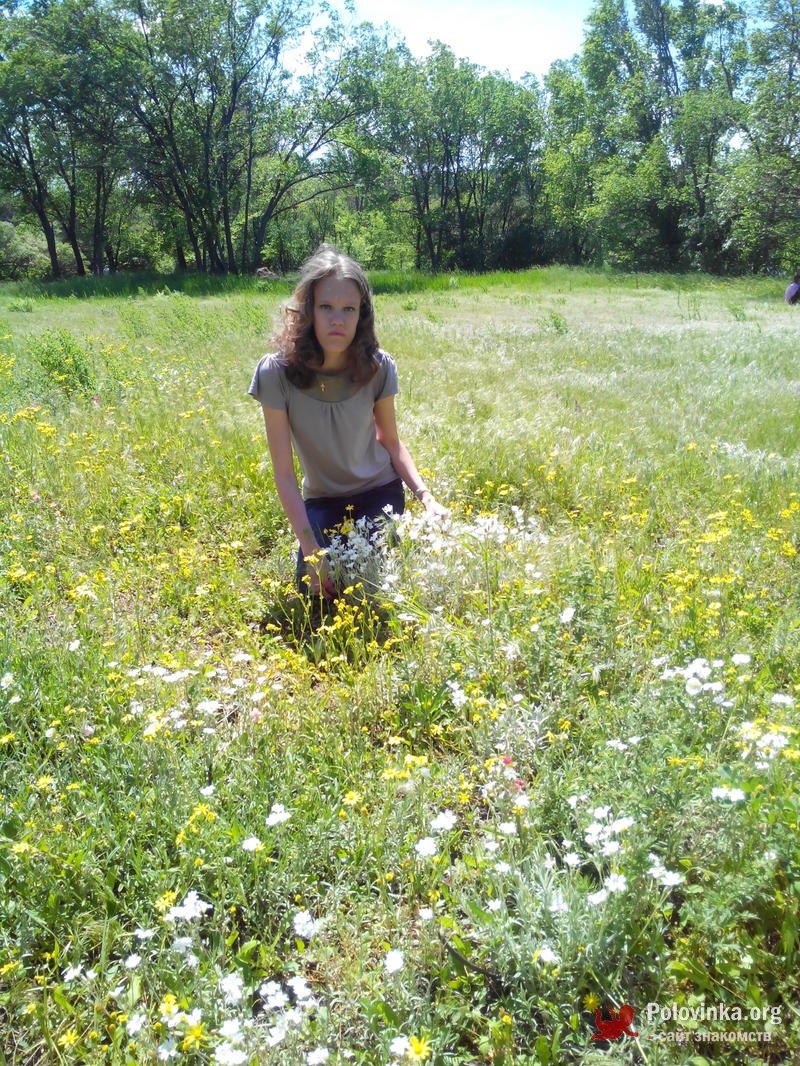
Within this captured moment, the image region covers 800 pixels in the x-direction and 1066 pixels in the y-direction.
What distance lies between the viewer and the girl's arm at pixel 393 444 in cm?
436

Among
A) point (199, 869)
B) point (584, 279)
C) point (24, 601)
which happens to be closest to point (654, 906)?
point (199, 869)

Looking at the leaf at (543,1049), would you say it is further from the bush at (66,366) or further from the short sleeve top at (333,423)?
the bush at (66,366)

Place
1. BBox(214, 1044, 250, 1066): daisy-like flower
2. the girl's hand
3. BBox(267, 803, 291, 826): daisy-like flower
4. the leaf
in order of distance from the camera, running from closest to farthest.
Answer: BBox(214, 1044, 250, 1066): daisy-like flower < the leaf < BBox(267, 803, 291, 826): daisy-like flower < the girl's hand

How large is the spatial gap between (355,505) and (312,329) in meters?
1.08

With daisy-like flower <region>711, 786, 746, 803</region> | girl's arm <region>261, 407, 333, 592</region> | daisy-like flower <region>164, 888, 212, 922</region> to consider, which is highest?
girl's arm <region>261, 407, 333, 592</region>

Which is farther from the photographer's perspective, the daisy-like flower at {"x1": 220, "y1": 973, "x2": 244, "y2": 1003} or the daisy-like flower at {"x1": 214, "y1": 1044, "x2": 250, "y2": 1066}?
the daisy-like flower at {"x1": 220, "y1": 973, "x2": 244, "y2": 1003}

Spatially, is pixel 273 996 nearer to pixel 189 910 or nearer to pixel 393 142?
pixel 189 910

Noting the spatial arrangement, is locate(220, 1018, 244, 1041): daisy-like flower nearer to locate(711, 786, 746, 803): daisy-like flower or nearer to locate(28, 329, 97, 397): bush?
locate(711, 786, 746, 803): daisy-like flower

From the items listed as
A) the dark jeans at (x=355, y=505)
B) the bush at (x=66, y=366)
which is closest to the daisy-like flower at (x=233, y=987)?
the dark jeans at (x=355, y=505)

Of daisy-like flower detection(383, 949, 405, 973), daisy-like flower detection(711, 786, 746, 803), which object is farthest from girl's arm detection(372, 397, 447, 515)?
daisy-like flower detection(383, 949, 405, 973)

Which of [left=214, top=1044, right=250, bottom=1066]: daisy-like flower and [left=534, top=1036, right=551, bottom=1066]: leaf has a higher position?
[left=214, top=1044, right=250, bottom=1066]: daisy-like flower

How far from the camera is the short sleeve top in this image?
4.11 meters

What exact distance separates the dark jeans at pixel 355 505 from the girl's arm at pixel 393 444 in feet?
0.47

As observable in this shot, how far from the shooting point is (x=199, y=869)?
2.19 meters
